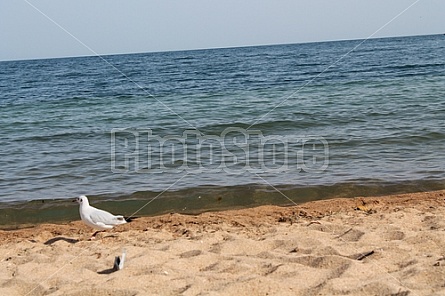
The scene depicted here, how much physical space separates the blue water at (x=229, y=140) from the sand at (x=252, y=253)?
154cm

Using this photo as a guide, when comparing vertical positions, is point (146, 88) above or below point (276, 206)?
above

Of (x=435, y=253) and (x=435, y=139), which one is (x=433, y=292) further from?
(x=435, y=139)

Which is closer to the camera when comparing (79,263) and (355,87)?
(79,263)

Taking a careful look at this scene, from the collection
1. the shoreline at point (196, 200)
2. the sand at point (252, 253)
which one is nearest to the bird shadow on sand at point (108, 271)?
the sand at point (252, 253)

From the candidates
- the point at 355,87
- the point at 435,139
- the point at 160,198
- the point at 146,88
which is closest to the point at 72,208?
the point at 160,198

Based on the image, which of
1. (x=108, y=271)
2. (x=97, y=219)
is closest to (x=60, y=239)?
(x=97, y=219)

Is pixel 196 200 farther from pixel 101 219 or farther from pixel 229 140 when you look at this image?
pixel 229 140

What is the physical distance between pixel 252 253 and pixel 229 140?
23.8 feet

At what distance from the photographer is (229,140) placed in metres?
12.3

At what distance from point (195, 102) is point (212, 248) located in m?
14.2

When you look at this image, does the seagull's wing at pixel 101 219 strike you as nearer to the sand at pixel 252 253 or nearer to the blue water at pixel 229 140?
the sand at pixel 252 253

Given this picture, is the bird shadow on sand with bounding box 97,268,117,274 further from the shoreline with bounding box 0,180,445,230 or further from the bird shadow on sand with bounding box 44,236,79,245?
the shoreline with bounding box 0,180,445,230

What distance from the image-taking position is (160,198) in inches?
320

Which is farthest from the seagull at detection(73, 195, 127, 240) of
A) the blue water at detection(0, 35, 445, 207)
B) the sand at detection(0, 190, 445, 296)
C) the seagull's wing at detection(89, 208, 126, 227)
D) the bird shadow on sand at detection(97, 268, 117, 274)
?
the blue water at detection(0, 35, 445, 207)
